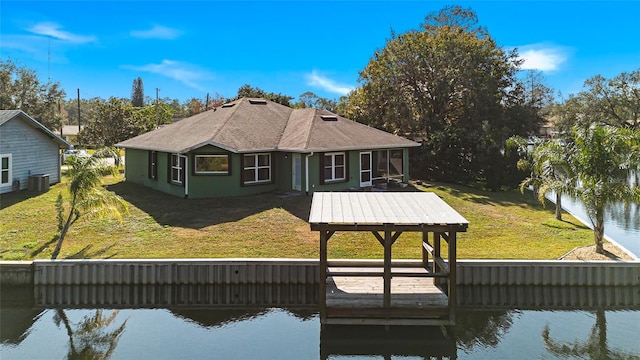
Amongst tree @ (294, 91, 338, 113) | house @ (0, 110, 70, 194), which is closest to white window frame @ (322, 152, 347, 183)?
house @ (0, 110, 70, 194)

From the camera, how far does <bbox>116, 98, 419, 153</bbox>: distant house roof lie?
2078cm

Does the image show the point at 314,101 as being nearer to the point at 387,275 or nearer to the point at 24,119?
the point at 24,119

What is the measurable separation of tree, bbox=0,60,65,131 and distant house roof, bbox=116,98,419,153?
80.2 ft

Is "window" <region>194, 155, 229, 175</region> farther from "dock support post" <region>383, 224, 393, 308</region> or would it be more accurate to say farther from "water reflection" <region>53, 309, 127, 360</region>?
"dock support post" <region>383, 224, 393, 308</region>

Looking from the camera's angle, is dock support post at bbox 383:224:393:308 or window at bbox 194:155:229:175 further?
window at bbox 194:155:229:175

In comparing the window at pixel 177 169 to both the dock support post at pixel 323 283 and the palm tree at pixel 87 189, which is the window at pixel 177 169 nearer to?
the palm tree at pixel 87 189

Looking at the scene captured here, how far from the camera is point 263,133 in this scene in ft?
75.4

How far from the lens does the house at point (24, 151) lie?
2027 cm

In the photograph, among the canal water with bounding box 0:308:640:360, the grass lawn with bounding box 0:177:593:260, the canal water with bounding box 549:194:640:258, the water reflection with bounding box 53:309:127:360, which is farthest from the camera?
the canal water with bounding box 549:194:640:258

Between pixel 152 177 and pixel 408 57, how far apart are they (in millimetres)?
19237

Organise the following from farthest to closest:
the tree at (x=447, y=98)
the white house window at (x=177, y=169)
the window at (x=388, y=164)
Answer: the tree at (x=447, y=98) < the window at (x=388, y=164) < the white house window at (x=177, y=169)

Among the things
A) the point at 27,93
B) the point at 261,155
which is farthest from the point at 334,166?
the point at 27,93

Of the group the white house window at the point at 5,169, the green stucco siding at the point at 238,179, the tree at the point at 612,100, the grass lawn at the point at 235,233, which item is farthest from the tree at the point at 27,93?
the tree at the point at 612,100

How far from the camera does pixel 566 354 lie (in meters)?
8.89
